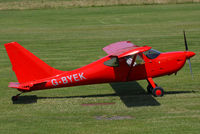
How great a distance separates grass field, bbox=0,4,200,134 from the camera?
1271cm

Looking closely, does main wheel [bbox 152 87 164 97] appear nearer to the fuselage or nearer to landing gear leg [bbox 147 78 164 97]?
landing gear leg [bbox 147 78 164 97]

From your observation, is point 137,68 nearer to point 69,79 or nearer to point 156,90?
point 156,90

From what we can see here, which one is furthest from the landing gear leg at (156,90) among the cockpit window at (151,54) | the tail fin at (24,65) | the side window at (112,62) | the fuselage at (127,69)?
the tail fin at (24,65)

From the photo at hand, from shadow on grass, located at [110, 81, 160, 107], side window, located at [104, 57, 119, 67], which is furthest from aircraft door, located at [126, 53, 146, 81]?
shadow on grass, located at [110, 81, 160, 107]

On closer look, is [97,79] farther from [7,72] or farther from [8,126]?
[7,72]

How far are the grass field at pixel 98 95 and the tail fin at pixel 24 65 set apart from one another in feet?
4.23

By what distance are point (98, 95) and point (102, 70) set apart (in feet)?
5.29

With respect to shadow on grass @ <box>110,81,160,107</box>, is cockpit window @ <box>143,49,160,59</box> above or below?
above

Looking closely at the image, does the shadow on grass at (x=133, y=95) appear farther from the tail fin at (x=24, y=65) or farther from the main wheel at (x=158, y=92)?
the tail fin at (x=24, y=65)

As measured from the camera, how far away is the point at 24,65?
49.6 feet

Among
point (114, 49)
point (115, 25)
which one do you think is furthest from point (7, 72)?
point (115, 25)

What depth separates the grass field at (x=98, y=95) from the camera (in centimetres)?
1271

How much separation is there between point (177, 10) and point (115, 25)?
1268cm

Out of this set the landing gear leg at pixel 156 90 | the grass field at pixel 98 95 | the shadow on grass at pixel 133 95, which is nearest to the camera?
the grass field at pixel 98 95
